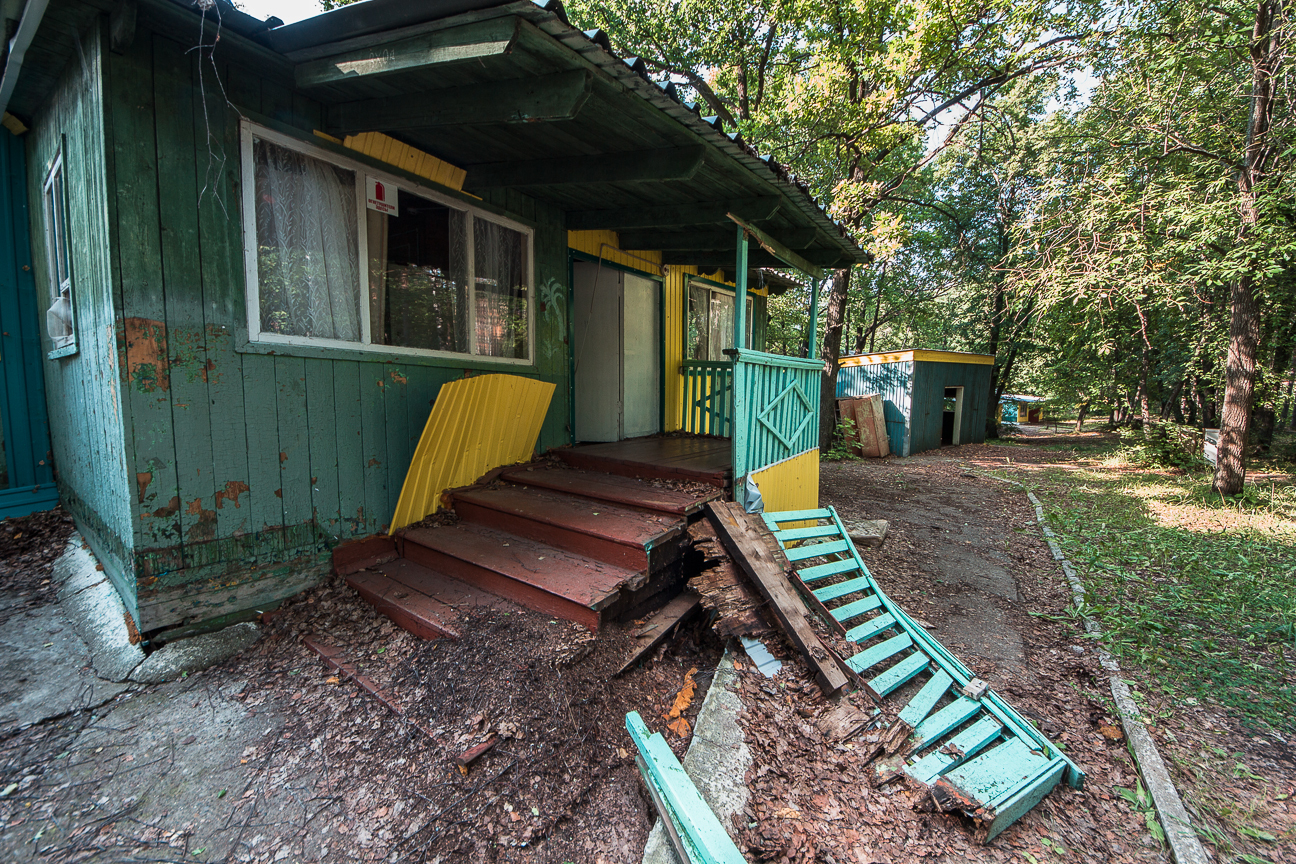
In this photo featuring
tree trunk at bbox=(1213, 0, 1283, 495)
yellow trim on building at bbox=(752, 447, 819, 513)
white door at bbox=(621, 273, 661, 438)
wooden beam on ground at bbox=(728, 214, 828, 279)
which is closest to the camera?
wooden beam on ground at bbox=(728, 214, 828, 279)

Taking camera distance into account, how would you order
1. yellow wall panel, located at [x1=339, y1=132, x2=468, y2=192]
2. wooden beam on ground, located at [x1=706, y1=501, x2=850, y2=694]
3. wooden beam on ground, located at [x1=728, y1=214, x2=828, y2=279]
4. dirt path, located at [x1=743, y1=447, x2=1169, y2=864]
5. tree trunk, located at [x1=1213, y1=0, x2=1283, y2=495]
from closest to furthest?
dirt path, located at [x1=743, y1=447, x2=1169, y2=864] → wooden beam on ground, located at [x1=706, y1=501, x2=850, y2=694] → yellow wall panel, located at [x1=339, y1=132, x2=468, y2=192] → wooden beam on ground, located at [x1=728, y1=214, x2=828, y2=279] → tree trunk, located at [x1=1213, y1=0, x2=1283, y2=495]

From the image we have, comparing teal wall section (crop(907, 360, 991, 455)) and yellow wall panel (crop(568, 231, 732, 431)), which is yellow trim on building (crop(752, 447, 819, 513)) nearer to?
yellow wall panel (crop(568, 231, 732, 431))

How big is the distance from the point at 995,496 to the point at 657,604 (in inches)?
284

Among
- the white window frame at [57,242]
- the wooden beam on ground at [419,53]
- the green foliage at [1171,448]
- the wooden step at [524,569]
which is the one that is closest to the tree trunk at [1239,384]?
the green foliage at [1171,448]

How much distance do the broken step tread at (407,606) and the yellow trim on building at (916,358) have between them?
1256 centimetres

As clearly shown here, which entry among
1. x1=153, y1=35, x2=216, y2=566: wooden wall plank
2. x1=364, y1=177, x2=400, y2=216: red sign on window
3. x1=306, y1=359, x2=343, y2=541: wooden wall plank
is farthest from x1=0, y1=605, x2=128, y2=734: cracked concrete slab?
x1=364, y1=177, x2=400, y2=216: red sign on window

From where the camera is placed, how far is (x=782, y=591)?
3.17 m

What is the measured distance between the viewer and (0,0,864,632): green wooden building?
2.58 metres

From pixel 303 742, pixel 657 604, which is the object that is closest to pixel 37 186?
pixel 303 742

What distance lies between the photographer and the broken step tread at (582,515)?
317cm

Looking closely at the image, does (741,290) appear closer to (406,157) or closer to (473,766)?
(406,157)

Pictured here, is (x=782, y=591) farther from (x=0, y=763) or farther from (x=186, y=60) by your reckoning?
(x=186, y=60)

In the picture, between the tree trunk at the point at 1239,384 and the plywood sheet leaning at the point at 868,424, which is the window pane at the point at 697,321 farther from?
the tree trunk at the point at 1239,384

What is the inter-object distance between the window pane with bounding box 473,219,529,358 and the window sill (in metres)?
0.09
